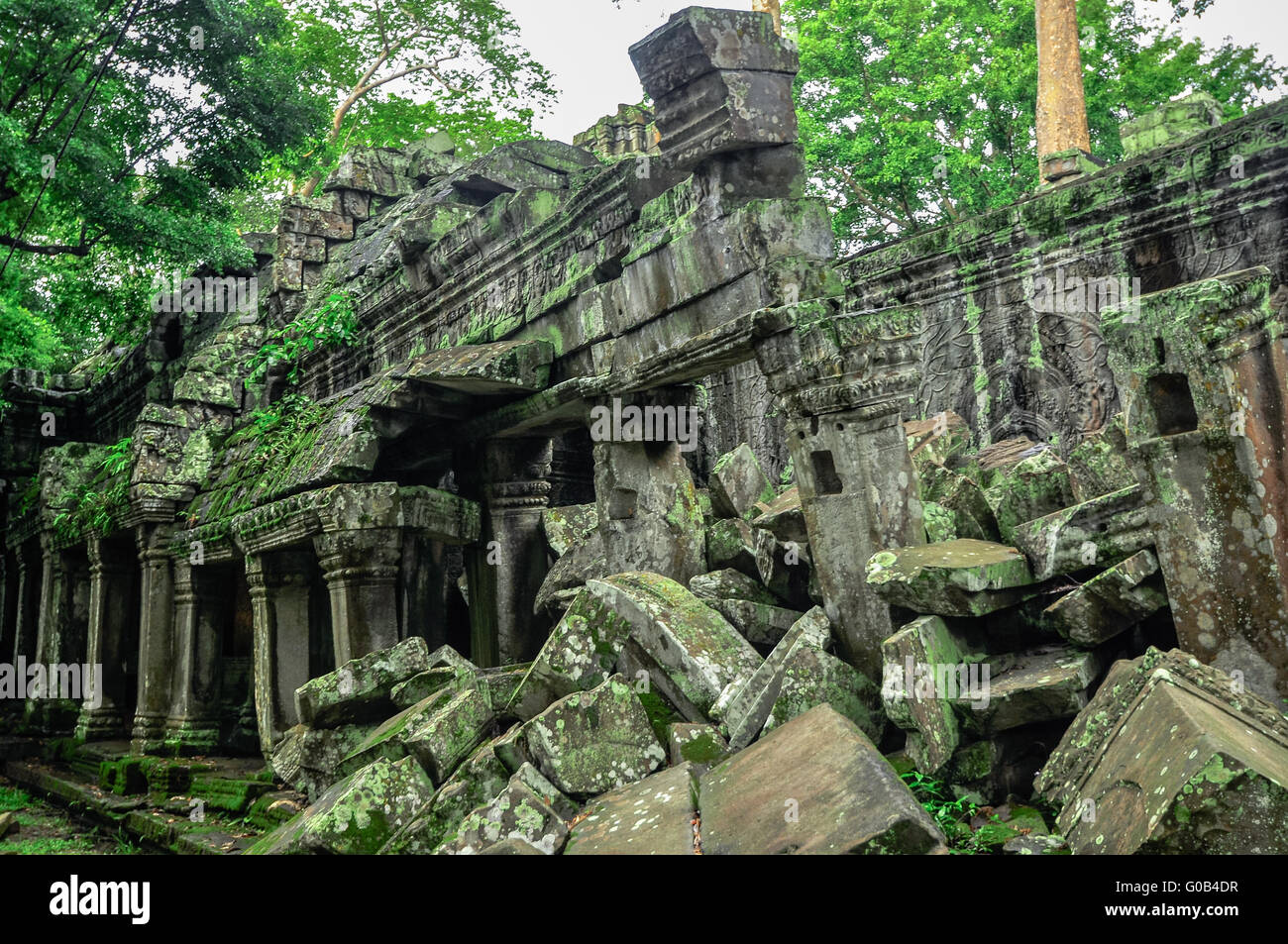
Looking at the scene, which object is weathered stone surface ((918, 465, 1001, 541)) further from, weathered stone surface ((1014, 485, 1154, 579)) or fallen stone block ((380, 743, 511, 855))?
fallen stone block ((380, 743, 511, 855))

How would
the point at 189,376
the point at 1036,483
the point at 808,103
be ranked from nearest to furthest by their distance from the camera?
the point at 1036,483 → the point at 189,376 → the point at 808,103

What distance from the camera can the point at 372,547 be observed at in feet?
21.4

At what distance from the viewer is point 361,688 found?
569 cm

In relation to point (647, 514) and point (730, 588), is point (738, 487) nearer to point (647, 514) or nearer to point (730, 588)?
point (647, 514)

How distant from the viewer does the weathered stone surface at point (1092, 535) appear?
371 cm

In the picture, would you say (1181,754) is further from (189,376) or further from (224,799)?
(189,376)

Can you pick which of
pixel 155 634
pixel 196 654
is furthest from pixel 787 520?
pixel 155 634

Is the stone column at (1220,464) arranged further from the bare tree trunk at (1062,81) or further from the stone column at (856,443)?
the bare tree trunk at (1062,81)

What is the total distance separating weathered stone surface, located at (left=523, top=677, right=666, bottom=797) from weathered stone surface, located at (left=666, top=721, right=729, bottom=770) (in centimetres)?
11

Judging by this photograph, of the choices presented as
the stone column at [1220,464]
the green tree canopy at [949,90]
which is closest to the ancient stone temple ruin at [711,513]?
the stone column at [1220,464]

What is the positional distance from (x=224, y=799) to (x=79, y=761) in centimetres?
360

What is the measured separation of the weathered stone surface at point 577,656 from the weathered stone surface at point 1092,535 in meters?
1.78

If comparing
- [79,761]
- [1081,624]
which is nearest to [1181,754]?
[1081,624]

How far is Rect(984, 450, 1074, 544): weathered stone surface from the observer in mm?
4426
